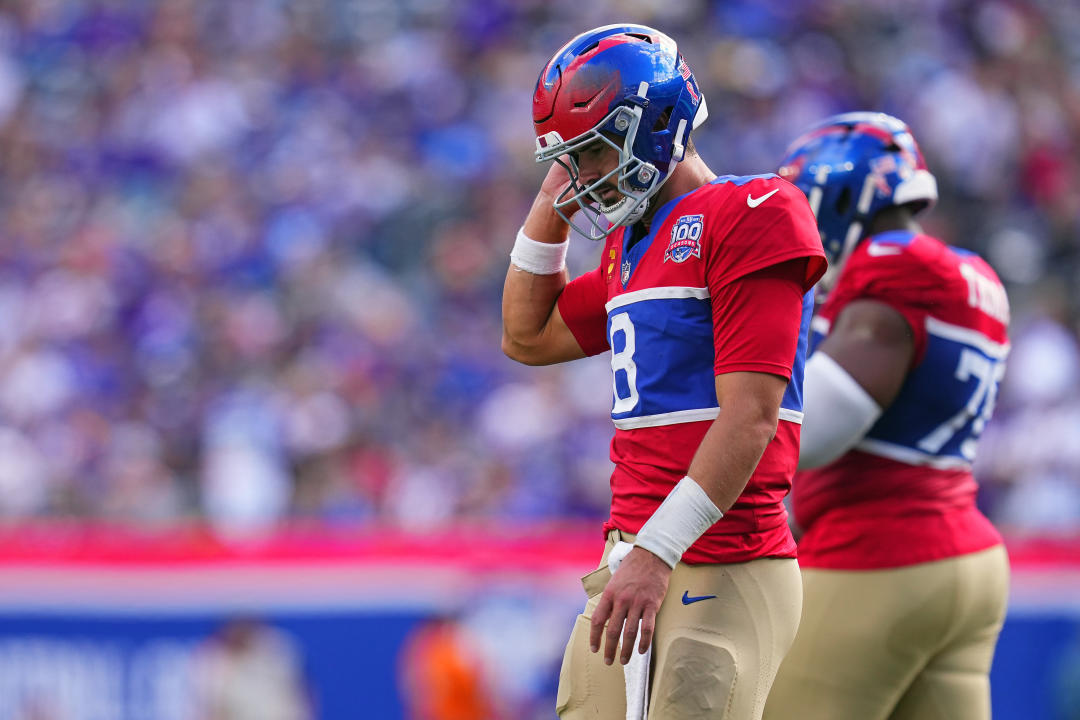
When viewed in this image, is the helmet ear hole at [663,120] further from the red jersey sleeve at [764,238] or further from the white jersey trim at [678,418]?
the white jersey trim at [678,418]

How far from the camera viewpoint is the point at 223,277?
11781 millimetres

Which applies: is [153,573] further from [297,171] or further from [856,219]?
[856,219]

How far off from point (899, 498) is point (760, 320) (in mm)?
1147

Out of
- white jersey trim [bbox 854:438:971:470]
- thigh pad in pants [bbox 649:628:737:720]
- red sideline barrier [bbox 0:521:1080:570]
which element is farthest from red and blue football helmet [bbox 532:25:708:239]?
red sideline barrier [bbox 0:521:1080:570]

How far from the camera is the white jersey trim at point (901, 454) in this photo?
3809 millimetres

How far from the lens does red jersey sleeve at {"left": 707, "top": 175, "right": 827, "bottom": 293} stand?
288cm

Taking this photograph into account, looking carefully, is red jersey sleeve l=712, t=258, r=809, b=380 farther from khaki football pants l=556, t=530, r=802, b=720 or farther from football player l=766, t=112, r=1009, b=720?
football player l=766, t=112, r=1009, b=720

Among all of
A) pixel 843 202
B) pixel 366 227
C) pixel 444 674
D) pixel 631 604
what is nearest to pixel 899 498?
pixel 843 202

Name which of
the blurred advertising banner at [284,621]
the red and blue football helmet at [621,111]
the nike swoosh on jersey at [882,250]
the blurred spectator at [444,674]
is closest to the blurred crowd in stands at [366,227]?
the blurred advertising banner at [284,621]

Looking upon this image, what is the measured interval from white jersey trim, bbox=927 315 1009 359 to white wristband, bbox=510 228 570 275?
0.98 m

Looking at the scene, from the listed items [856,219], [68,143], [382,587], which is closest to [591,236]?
[856,219]

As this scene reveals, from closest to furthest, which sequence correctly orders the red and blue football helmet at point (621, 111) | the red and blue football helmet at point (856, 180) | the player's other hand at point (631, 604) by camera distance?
the player's other hand at point (631, 604) → the red and blue football helmet at point (621, 111) → the red and blue football helmet at point (856, 180)

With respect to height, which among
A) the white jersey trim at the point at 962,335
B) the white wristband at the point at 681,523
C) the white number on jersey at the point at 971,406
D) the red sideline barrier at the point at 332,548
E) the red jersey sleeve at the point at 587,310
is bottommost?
the red sideline barrier at the point at 332,548

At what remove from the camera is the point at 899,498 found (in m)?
3.80
